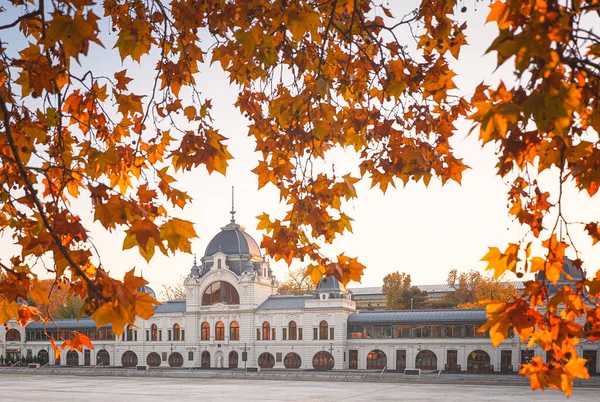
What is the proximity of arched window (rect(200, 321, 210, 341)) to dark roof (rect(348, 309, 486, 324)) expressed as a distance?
44.3 feet

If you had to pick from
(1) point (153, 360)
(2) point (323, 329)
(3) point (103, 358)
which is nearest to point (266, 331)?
(2) point (323, 329)

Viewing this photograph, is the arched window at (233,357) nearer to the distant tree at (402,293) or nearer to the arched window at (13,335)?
the distant tree at (402,293)

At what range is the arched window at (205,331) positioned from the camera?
58969 mm

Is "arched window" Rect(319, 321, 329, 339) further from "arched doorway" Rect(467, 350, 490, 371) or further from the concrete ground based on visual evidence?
"arched doorway" Rect(467, 350, 490, 371)

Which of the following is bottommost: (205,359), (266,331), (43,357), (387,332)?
(43,357)

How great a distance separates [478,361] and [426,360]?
421 cm

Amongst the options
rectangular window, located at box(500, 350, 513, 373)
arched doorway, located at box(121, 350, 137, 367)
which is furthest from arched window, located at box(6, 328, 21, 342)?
rectangular window, located at box(500, 350, 513, 373)

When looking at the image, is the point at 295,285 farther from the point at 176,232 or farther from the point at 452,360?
the point at 176,232

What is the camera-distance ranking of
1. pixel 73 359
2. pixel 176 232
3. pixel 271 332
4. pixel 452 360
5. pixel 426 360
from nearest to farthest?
1. pixel 176 232
2. pixel 452 360
3. pixel 426 360
4. pixel 271 332
5. pixel 73 359

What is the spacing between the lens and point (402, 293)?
235 ft

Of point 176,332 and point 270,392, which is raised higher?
point 176,332

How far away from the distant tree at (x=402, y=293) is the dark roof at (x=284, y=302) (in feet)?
54.5

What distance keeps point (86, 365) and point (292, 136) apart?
207 feet

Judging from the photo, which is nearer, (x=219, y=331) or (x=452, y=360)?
(x=452, y=360)
